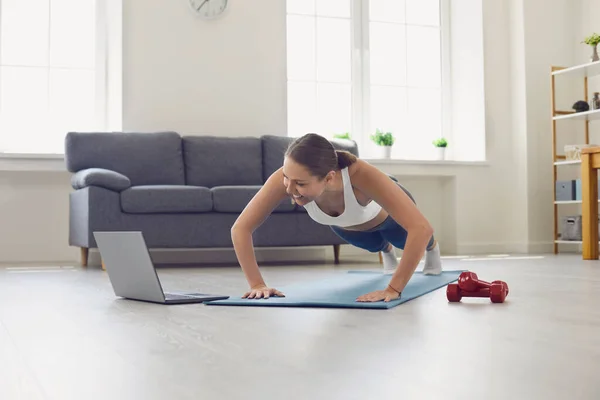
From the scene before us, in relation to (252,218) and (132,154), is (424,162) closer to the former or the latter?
(132,154)

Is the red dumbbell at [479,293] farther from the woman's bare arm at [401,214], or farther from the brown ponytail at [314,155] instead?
the brown ponytail at [314,155]

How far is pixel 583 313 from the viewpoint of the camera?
6.56 ft

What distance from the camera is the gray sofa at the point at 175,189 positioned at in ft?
14.5

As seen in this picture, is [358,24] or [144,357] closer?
[144,357]

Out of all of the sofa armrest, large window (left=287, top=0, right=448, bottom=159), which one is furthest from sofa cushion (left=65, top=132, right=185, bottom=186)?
large window (left=287, top=0, right=448, bottom=159)

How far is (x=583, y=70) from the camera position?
596 cm

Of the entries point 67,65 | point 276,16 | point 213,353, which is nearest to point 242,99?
point 276,16

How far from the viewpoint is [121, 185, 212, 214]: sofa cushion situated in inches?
175

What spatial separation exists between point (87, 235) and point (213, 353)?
3.21 m

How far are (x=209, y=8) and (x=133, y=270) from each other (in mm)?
3734

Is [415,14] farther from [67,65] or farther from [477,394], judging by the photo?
[477,394]

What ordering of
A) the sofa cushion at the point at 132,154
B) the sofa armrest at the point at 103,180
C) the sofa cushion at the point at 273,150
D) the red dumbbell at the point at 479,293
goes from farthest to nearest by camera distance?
the sofa cushion at the point at 273,150 → the sofa cushion at the point at 132,154 → the sofa armrest at the point at 103,180 → the red dumbbell at the point at 479,293

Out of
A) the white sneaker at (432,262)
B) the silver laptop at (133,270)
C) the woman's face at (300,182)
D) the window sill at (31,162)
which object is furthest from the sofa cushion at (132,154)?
the woman's face at (300,182)

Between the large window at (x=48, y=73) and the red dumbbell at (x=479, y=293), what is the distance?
3968 mm
